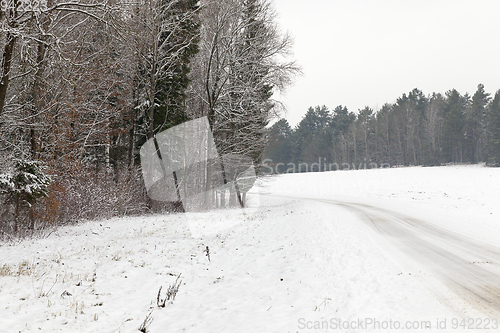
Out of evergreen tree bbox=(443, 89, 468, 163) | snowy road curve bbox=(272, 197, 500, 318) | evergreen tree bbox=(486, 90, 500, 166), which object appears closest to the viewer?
snowy road curve bbox=(272, 197, 500, 318)

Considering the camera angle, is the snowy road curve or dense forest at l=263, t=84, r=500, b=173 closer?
the snowy road curve

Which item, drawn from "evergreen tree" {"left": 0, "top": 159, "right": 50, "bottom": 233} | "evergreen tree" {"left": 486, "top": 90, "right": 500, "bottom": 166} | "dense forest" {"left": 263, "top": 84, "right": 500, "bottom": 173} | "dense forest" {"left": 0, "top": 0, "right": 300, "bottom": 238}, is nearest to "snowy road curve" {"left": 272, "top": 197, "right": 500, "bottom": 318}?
"dense forest" {"left": 0, "top": 0, "right": 300, "bottom": 238}

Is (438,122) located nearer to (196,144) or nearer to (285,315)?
(196,144)

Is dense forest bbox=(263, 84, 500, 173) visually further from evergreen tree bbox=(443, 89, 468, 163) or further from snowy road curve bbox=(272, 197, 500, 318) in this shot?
snowy road curve bbox=(272, 197, 500, 318)

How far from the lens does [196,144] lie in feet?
57.2

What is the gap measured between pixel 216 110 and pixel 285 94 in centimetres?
431

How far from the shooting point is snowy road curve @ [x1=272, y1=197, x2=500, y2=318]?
4732 millimetres

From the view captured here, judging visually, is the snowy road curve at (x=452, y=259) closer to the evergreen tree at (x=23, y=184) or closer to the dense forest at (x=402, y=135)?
the evergreen tree at (x=23, y=184)

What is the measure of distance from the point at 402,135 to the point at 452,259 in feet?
225

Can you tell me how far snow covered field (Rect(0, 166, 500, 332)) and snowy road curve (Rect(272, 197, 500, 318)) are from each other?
0.66 ft

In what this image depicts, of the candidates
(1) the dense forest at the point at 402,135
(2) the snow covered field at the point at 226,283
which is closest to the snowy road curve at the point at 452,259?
(2) the snow covered field at the point at 226,283

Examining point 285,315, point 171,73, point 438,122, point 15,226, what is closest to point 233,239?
point 285,315

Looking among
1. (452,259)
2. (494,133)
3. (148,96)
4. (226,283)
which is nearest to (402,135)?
(494,133)

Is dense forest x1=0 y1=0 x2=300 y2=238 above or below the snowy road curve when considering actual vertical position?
above
